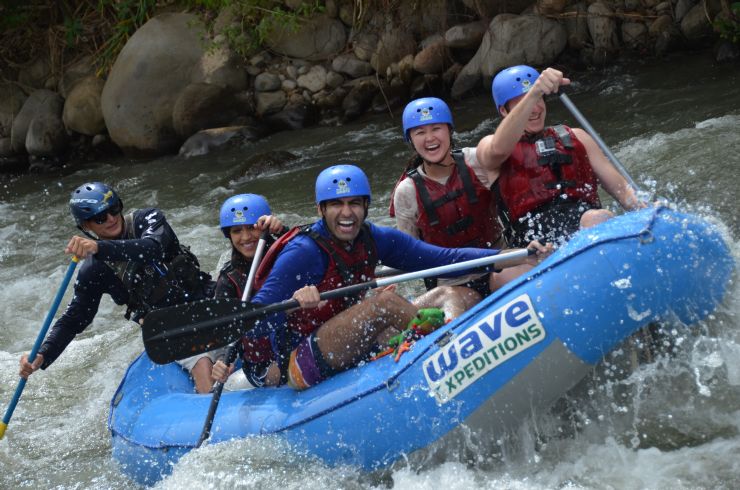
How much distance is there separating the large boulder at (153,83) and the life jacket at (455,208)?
25.3 feet

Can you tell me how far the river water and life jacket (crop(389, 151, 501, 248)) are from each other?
1.12 m

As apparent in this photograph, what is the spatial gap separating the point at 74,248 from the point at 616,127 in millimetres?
5615

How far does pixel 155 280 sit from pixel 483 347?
2.23 meters

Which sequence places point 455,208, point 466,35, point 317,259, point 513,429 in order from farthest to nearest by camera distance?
point 466,35 → point 455,208 → point 317,259 → point 513,429

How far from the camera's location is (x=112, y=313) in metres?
7.95

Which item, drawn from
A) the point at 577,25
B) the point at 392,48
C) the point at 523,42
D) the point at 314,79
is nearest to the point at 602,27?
the point at 577,25

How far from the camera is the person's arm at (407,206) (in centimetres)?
498

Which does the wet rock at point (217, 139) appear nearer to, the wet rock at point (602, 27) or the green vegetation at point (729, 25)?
the wet rock at point (602, 27)

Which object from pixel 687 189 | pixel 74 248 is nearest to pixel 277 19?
pixel 687 189

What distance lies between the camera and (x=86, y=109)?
12992 millimetres

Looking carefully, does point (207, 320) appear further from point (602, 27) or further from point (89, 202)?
point (602, 27)

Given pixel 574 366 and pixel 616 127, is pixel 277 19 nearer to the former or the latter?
pixel 616 127

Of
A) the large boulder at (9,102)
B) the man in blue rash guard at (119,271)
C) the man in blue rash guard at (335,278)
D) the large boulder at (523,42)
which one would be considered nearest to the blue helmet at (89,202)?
the man in blue rash guard at (119,271)

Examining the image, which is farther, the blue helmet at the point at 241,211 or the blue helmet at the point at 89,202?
the blue helmet at the point at 241,211
